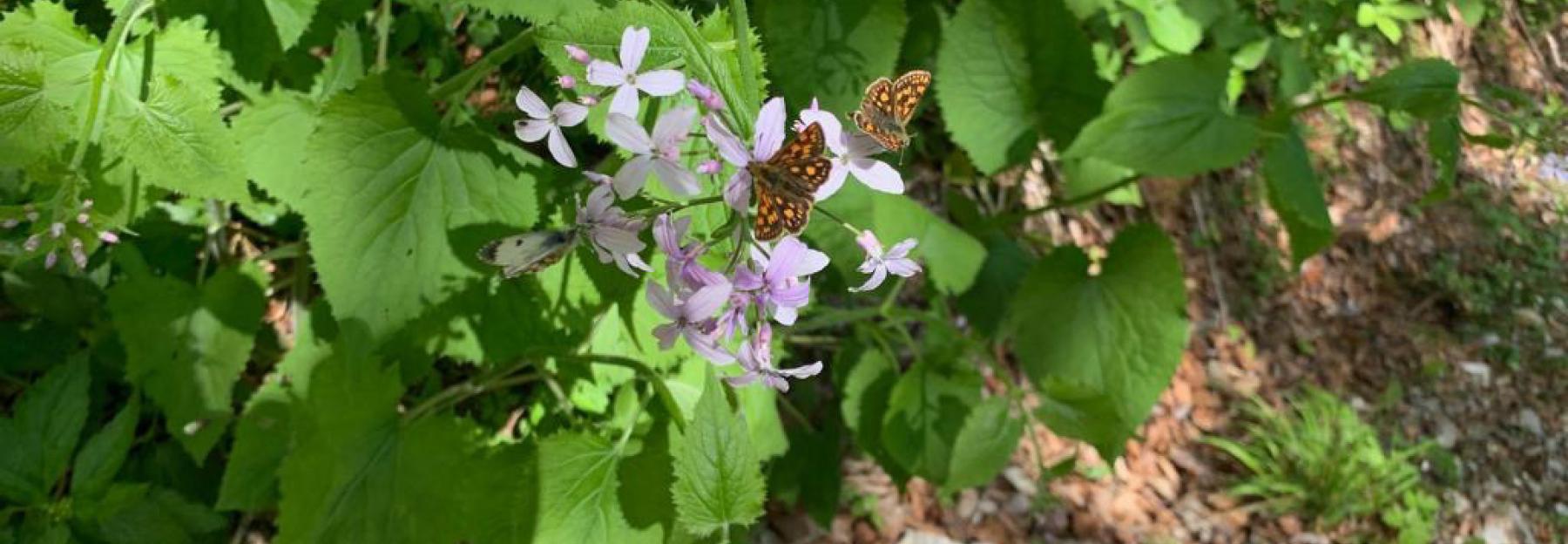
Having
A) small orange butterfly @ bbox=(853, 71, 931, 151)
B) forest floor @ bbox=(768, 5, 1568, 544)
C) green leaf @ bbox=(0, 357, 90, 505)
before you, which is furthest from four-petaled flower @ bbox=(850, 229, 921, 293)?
forest floor @ bbox=(768, 5, 1568, 544)

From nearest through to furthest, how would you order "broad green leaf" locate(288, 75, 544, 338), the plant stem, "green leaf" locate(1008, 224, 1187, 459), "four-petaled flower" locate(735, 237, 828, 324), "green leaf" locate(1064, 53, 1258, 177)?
"four-petaled flower" locate(735, 237, 828, 324) → the plant stem → "broad green leaf" locate(288, 75, 544, 338) → "green leaf" locate(1064, 53, 1258, 177) → "green leaf" locate(1008, 224, 1187, 459)

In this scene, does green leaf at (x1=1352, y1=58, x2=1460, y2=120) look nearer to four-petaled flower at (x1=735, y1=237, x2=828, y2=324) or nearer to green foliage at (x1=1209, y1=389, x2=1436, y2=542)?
four-petaled flower at (x1=735, y1=237, x2=828, y2=324)

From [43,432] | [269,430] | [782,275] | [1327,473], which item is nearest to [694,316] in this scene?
[782,275]

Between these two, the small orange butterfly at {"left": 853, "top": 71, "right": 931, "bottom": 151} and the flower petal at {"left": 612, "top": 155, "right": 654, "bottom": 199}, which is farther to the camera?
the small orange butterfly at {"left": 853, "top": 71, "right": 931, "bottom": 151}

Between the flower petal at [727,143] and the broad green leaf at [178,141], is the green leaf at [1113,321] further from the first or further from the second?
the broad green leaf at [178,141]

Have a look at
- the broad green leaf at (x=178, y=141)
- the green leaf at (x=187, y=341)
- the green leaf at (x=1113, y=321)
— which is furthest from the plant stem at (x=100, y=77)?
the green leaf at (x=1113, y=321)

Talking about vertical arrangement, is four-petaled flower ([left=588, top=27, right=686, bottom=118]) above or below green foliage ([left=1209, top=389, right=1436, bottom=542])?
above

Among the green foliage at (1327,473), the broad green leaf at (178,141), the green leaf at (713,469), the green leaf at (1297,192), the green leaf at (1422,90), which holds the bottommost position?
the green foliage at (1327,473)
